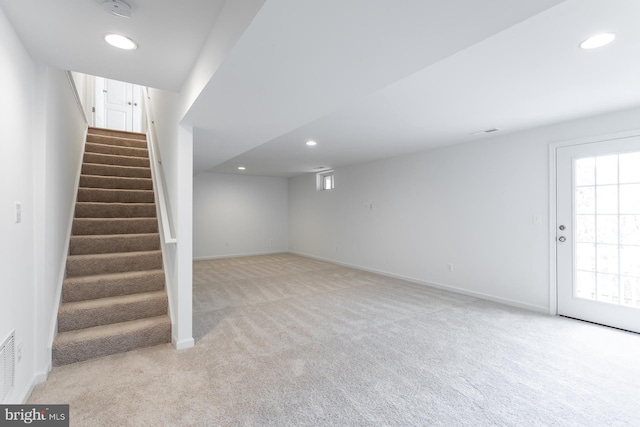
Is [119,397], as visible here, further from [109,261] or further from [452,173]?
[452,173]

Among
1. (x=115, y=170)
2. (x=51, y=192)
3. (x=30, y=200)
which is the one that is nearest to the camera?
(x=30, y=200)

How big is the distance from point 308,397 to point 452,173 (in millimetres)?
3860

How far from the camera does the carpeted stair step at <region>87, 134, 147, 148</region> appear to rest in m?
4.55

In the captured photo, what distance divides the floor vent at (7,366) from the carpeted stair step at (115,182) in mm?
2776

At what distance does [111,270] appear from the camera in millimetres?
3092

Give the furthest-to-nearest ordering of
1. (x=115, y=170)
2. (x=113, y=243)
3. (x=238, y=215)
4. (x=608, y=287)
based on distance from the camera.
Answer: (x=238, y=215) → (x=115, y=170) → (x=113, y=243) → (x=608, y=287)

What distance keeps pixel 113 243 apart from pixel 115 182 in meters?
1.20

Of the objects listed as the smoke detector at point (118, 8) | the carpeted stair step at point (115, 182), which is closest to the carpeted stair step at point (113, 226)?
the carpeted stair step at point (115, 182)

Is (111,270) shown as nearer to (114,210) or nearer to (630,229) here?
(114,210)

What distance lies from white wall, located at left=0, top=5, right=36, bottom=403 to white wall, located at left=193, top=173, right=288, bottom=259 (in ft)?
18.1

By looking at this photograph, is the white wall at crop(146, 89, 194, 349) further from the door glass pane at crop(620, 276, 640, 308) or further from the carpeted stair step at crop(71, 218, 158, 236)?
the door glass pane at crop(620, 276, 640, 308)

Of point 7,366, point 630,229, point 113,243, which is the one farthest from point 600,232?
point 113,243

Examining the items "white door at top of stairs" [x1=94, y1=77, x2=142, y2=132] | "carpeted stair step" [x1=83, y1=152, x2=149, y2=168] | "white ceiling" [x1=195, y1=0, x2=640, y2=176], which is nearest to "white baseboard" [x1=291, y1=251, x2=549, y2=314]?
"white ceiling" [x1=195, y1=0, x2=640, y2=176]

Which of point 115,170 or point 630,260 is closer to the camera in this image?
point 630,260
